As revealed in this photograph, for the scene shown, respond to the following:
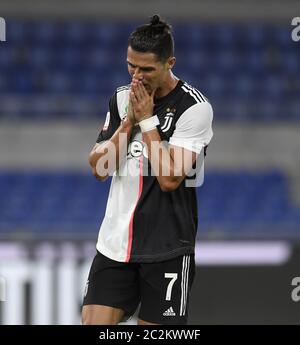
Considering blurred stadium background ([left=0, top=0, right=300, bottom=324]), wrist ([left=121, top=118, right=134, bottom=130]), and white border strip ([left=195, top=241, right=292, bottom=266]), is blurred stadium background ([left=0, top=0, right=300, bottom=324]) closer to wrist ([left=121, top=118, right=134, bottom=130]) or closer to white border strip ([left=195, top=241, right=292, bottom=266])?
white border strip ([left=195, top=241, right=292, bottom=266])

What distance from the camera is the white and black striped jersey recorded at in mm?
3984

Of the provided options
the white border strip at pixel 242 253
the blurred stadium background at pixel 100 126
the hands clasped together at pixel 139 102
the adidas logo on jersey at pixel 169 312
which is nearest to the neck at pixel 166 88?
the hands clasped together at pixel 139 102

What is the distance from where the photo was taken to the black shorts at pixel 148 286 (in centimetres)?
401

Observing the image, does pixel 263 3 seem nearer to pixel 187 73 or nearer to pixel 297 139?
pixel 187 73

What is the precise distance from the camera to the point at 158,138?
3891 mm

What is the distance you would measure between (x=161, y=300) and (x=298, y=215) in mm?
6894

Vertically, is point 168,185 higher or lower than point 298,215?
higher

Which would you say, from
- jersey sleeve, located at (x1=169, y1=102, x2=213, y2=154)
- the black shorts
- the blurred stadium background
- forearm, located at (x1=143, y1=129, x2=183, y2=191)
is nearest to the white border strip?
the blurred stadium background

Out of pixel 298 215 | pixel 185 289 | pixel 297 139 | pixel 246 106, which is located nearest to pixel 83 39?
pixel 246 106

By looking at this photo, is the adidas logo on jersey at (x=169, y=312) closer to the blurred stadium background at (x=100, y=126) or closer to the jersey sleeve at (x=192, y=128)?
the jersey sleeve at (x=192, y=128)

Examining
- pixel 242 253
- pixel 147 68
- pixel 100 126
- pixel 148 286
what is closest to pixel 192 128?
pixel 147 68

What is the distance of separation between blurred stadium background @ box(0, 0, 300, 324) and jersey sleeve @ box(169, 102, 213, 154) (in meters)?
3.88

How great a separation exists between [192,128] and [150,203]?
Answer: 1.24 ft
